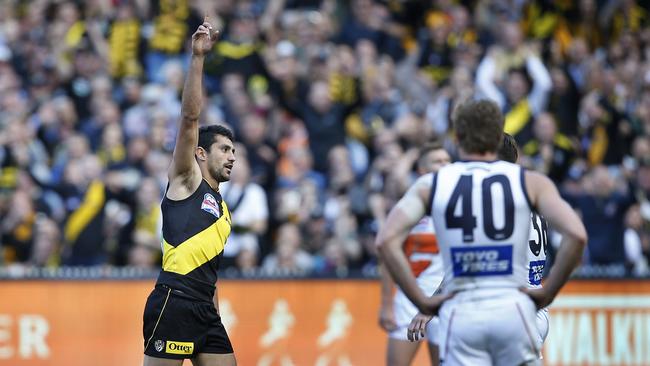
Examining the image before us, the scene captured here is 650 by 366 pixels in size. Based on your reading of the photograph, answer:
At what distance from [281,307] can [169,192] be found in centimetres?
496

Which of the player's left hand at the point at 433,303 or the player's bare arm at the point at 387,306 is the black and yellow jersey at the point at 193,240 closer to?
the player's left hand at the point at 433,303

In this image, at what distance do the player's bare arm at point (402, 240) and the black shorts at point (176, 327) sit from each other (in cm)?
200

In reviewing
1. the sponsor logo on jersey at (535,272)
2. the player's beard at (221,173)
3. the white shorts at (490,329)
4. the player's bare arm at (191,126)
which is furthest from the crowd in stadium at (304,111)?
the white shorts at (490,329)

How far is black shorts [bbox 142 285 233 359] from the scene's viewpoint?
796 cm

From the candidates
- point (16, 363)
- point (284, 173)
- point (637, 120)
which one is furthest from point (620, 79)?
point (16, 363)

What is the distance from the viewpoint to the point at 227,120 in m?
15.3

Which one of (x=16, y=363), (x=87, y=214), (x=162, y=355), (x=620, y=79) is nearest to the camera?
(x=162, y=355)

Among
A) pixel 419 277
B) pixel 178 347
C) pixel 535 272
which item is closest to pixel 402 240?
pixel 535 272

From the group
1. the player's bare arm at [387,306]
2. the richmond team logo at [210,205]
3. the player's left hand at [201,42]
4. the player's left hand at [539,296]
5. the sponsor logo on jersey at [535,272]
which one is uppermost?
the player's left hand at [201,42]

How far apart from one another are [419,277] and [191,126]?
3301 mm

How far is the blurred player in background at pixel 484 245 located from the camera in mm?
6297

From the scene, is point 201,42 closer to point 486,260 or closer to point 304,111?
point 486,260

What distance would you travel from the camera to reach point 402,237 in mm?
6410

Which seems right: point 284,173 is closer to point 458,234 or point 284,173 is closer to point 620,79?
point 620,79
